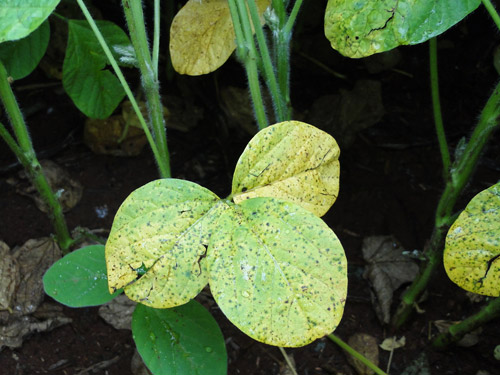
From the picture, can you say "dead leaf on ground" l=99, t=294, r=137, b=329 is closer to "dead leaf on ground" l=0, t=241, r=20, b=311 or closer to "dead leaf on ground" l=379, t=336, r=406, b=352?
"dead leaf on ground" l=0, t=241, r=20, b=311

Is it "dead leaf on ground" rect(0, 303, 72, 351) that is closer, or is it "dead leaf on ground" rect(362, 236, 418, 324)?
"dead leaf on ground" rect(0, 303, 72, 351)

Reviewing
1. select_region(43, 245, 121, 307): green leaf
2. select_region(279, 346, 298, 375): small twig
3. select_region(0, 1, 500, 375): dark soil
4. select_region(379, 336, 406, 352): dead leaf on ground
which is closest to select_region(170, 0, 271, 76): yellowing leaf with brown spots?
select_region(43, 245, 121, 307): green leaf

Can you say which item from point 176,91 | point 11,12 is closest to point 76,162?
point 176,91

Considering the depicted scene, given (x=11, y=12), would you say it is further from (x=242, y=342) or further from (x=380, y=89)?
(x=380, y=89)

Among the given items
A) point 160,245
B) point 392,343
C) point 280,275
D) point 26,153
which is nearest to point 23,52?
point 26,153

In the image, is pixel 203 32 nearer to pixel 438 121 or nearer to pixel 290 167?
pixel 290 167

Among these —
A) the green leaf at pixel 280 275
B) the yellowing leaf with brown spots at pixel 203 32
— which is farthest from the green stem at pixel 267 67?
the green leaf at pixel 280 275

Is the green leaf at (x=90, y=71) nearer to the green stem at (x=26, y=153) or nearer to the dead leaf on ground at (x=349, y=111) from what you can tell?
the green stem at (x=26, y=153)
